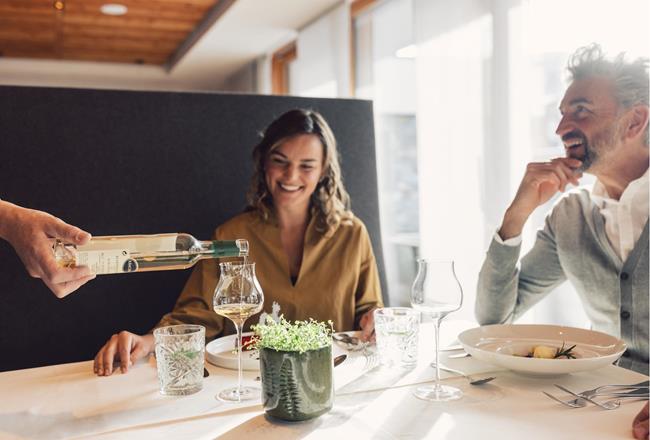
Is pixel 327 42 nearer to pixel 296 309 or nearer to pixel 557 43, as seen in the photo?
pixel 557 43

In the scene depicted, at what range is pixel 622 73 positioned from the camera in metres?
1.64

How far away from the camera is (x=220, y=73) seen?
665 cm

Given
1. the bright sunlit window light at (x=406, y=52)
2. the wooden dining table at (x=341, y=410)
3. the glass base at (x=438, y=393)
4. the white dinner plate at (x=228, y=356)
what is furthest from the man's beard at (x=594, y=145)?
the bright sunlit window light at (x=406, y=52)

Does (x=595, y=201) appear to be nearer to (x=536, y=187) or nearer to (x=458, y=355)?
(x=536, y=187)

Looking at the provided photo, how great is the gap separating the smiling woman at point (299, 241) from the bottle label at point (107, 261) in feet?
1.96

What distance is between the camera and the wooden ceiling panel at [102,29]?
177 inches

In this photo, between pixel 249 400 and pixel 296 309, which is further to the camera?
pixel 296 309

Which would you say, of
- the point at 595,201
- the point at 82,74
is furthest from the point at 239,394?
the point at 82,74

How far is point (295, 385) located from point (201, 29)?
4.52m

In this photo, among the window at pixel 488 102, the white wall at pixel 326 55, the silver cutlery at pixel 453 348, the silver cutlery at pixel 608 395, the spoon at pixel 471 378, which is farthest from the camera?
the white wall at pixel 326 55

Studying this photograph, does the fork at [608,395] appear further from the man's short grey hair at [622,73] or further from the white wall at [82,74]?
the white wall at [82,74]

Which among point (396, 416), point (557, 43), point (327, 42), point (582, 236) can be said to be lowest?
point (396, 416)

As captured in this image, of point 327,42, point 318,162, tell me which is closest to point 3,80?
point 327,42

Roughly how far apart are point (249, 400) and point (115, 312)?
1.07 m
